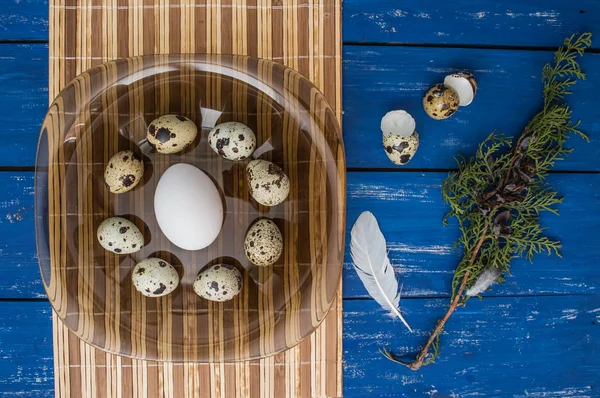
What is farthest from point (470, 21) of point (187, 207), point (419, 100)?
point (187, 207)

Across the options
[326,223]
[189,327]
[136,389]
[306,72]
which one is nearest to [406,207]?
[326,223]

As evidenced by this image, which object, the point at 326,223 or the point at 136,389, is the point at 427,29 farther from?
the point at 136,389

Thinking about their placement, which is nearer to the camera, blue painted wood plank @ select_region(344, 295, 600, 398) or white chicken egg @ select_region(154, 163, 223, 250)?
white chicken egg @ select_region(154, 163, 223, 250)

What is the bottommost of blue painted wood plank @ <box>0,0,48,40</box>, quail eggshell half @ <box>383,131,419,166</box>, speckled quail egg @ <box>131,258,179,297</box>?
speckled quail egg @ <box>131,258,179,297</box>

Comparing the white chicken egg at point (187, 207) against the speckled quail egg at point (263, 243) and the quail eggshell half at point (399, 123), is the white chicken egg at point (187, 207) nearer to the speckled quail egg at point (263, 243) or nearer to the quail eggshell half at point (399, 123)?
the speckled quail egg at point (263, 243)

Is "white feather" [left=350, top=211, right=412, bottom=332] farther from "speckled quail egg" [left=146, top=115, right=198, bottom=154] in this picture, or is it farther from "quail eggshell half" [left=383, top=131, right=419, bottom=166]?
"speckled quail egg" [left=146, top=115, right=198, bottom=154]

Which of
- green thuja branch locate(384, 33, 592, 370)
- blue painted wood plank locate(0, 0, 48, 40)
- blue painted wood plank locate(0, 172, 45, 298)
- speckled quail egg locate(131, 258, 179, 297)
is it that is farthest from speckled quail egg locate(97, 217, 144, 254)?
green thuja branch locate(384, 33, 592, 370)
